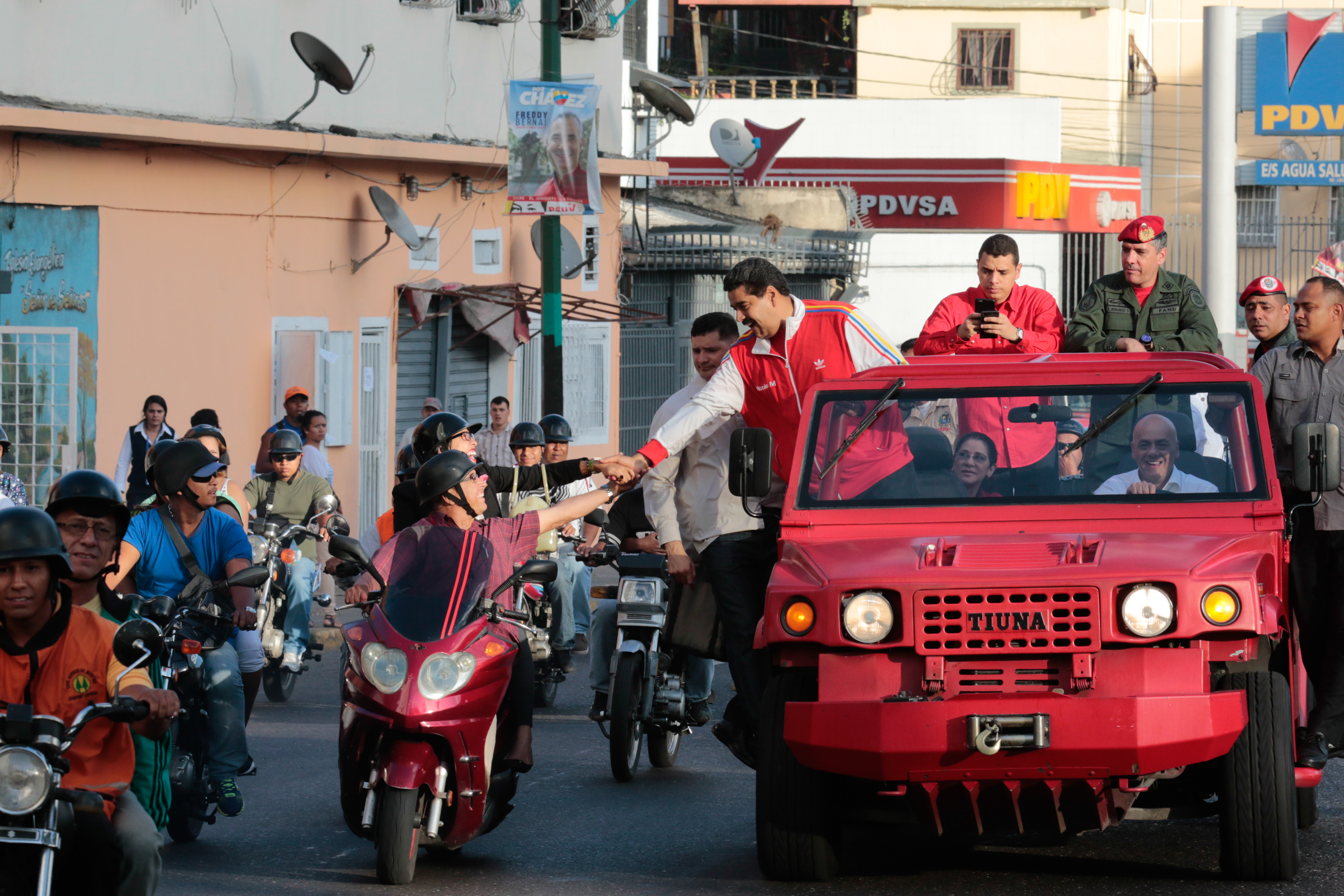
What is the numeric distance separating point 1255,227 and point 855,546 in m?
39.4

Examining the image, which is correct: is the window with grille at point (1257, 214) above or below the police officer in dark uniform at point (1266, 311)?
above

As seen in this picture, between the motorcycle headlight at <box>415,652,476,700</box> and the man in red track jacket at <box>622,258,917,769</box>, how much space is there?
1.37m

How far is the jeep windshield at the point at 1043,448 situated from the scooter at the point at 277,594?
5299mm

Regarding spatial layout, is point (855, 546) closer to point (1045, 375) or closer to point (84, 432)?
point (1045, 375)

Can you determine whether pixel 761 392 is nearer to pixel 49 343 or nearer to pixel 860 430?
pixel 860 430

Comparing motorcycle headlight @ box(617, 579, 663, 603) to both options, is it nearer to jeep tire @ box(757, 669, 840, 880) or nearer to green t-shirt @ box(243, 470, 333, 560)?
jeep tire @ box(757, 669, 840, 880)

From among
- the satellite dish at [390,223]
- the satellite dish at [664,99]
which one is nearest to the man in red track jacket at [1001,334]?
the satellite dish at [390,223]

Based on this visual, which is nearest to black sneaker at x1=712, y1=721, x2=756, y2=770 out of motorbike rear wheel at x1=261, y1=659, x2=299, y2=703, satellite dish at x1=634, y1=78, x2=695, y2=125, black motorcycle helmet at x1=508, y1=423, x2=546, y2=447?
black motorcycle helmet at x1=508, y1=423, x2=546, y2=447

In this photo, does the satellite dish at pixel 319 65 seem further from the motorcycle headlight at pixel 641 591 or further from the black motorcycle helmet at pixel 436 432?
the motorcycle headlight at pixel 641 591

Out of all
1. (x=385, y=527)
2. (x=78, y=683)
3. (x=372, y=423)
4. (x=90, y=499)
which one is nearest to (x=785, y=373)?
(x=385, y=527)

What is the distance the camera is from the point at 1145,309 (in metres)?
9.28

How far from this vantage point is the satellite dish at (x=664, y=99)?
91.6 ft

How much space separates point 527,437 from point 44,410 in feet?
21.6

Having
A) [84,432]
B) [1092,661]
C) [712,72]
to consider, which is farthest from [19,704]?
[712,72]
